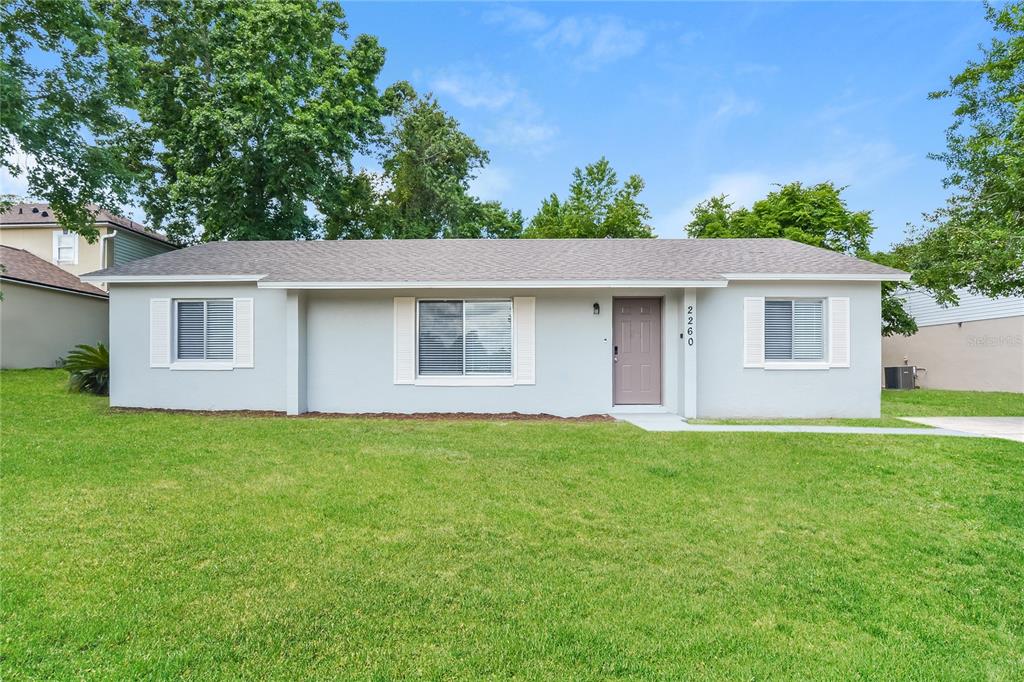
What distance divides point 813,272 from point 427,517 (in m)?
8.72

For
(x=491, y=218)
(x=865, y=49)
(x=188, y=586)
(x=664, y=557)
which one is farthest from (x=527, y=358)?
(x=491, y=218)

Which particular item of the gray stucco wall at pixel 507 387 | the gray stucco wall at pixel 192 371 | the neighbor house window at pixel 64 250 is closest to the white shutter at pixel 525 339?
the gray stucco wall at pixel 507 387

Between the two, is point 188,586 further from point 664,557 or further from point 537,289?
point 537,289

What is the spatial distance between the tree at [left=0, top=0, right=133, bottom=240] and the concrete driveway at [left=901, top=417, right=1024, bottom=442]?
17750mm

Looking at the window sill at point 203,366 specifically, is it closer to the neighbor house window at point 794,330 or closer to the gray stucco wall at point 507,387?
the gray stucco wall at point 507,387

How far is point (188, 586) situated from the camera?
10.1 ft

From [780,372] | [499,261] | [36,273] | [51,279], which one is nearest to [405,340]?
[499,261]

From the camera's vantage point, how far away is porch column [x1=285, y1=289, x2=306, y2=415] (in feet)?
30.5

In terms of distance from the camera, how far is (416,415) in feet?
30.5

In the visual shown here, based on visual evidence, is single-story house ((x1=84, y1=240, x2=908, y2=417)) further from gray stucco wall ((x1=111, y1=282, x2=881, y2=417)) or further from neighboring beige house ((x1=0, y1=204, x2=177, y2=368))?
neighboring beige house ((x1=0, y1=204, x2=177, y2=368))

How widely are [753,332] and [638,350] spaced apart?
2.21 m

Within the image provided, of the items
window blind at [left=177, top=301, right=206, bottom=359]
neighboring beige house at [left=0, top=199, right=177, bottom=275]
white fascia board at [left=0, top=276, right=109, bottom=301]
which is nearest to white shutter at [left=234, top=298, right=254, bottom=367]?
window blind at [left=177, top=301, right=206, bottom=359]

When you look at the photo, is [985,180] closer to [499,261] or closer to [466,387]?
[499,261]

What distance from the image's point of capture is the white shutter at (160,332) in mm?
9695
